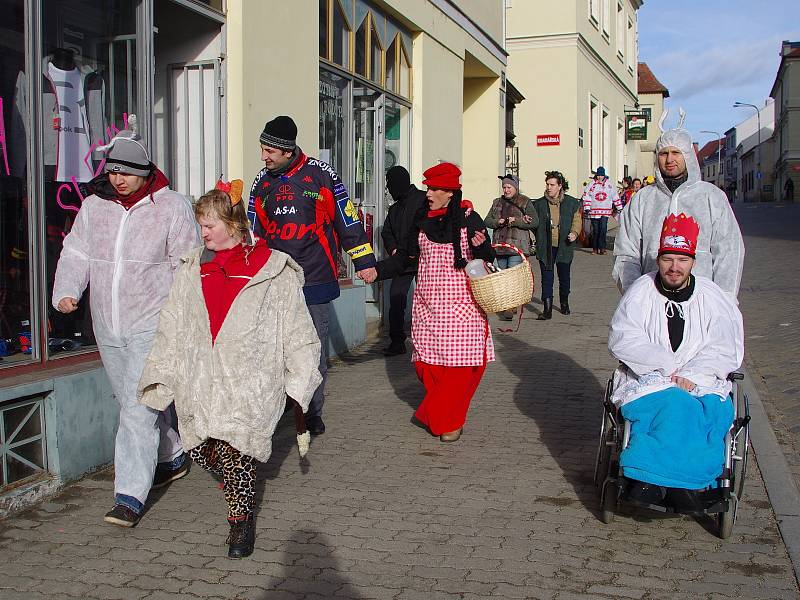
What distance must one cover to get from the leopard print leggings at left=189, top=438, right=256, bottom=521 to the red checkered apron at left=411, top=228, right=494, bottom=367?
2244 millimetres

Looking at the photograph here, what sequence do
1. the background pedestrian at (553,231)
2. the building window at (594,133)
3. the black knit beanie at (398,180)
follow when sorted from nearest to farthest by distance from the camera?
the black knit beanie at (398,180) → the background pedestrian at (553,231) → the building window at (594,133)

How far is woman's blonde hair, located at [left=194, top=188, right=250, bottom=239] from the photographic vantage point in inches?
169

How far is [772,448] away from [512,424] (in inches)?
69.2

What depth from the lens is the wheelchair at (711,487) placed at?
171 inches

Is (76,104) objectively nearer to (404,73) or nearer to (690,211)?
(690,211)

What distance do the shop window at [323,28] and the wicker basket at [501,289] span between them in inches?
174

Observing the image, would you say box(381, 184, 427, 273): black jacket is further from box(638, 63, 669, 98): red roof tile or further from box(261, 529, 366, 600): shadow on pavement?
box(638, 63, 669, 98): red roof tile

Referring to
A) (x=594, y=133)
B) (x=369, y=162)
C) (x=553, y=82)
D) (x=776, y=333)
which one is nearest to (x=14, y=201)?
(x=369, y=162)

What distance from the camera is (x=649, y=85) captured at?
210 feet

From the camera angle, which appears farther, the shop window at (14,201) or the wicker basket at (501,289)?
the wicker basket at (501,289)

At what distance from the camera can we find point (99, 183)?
4.84 metres

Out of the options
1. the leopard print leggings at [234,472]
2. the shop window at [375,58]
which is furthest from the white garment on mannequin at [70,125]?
the shop window at [375,58]

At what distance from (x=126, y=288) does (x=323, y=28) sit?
18.3 ft

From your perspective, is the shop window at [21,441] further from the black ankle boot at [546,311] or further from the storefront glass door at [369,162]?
the black ankle boot at [546,311]
